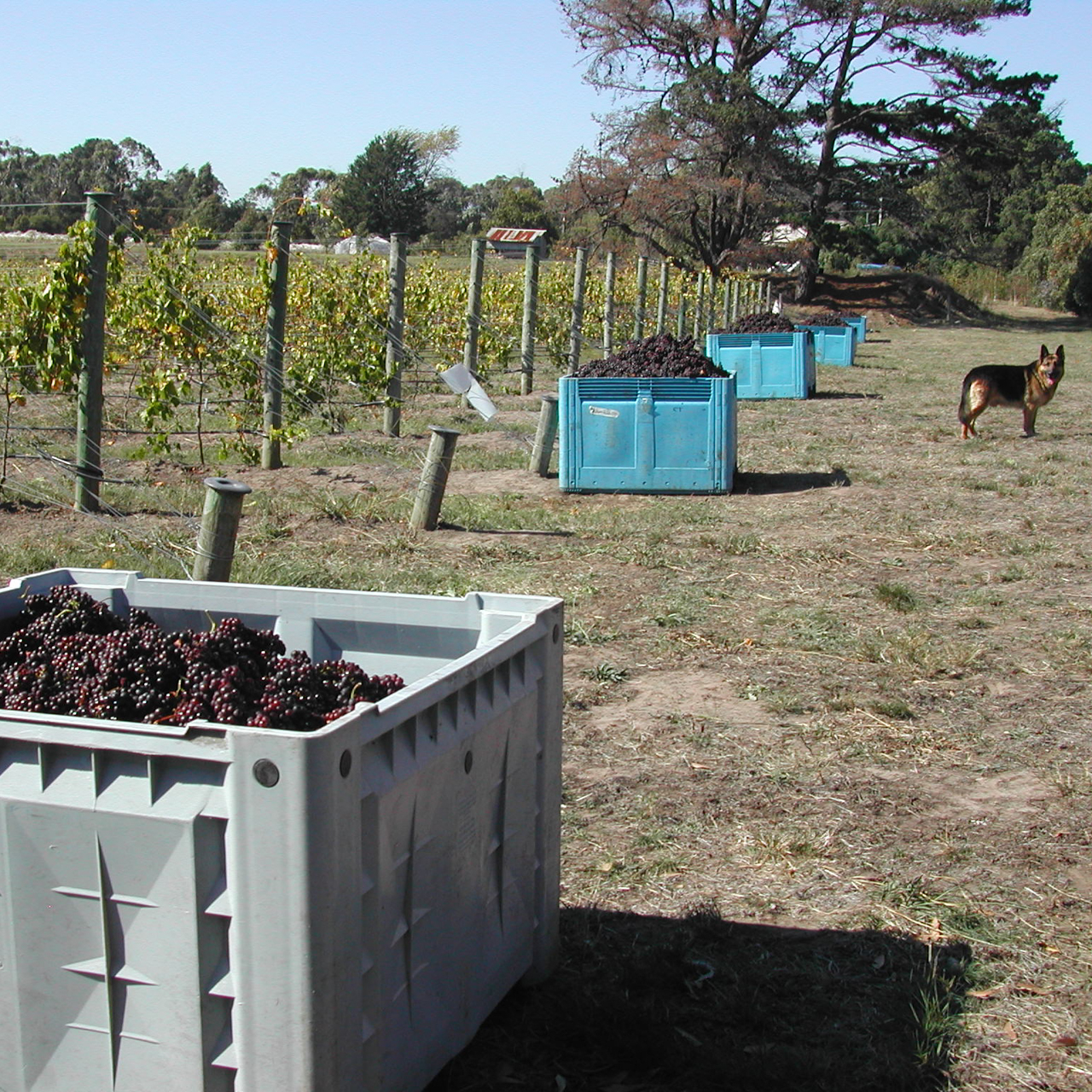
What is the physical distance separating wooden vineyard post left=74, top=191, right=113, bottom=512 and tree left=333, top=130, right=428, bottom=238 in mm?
78464

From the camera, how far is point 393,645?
3.00 metres

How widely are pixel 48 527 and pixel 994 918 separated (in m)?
6.74

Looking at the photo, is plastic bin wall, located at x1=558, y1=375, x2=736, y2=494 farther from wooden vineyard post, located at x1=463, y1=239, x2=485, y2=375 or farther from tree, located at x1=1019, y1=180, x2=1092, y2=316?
tree, located at x1=1019, y1=180, x2=1092, y2=316

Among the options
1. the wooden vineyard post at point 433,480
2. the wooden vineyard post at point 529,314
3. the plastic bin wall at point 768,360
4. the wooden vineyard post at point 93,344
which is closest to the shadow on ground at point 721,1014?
the wooden vineyard post at point 433,480

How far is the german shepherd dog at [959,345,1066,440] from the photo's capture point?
46.1 ft

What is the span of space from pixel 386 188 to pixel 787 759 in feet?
289

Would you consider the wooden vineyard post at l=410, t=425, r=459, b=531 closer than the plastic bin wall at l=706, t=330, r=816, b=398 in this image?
Yes

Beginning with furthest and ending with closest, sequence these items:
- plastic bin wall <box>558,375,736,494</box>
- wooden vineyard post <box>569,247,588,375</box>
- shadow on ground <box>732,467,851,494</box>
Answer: wooden vineyard post <box>569,247,588,375</box> → shadow on ground <box>732,467,851,494</box> → plastic bin wall <box>558,375,736,494</box>

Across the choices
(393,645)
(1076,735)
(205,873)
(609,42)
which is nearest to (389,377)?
(1076,735)

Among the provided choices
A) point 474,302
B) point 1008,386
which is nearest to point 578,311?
point 474,302

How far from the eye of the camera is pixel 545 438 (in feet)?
35.8

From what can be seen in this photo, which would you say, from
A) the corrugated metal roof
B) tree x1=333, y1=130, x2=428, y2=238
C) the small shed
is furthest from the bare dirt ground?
tree x1=333, y1=130, x2=428, y2=238

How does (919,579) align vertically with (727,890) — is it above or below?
above

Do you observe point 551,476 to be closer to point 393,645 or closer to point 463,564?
point 463,564
